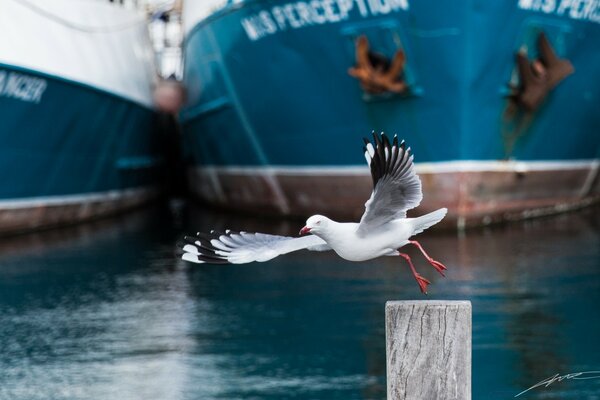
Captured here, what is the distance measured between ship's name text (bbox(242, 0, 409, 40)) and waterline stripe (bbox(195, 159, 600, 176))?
187 centimetres

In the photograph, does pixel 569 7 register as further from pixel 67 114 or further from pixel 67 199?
→ pixel 67 199

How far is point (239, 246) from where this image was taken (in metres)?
4.64

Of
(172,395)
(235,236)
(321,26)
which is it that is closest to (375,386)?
(172,395)

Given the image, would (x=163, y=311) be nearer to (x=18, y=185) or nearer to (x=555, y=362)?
(x=555, y=362)

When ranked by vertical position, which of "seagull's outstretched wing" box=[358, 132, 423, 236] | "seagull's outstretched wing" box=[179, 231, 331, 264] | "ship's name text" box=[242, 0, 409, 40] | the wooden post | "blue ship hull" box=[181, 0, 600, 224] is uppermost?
"ship's name text" box=[242, 0, 409, 40]

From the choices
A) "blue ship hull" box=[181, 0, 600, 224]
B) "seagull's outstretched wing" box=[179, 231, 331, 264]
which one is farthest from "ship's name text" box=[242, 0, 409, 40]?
"seagull's outstretched wing" box=[179, 231, 331, 264]

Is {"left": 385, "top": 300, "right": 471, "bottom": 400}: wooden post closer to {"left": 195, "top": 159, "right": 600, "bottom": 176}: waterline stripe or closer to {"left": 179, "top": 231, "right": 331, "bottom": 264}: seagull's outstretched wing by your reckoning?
{"left": 179, "top": 231, "right": 331, "bottom": 264}: seagull's outstretched wing

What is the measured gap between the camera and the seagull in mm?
4242

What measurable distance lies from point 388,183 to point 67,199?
487 inches

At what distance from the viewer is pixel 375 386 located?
6.97 m

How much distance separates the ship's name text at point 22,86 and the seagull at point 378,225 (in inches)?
375
